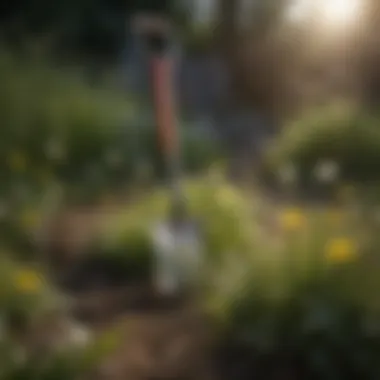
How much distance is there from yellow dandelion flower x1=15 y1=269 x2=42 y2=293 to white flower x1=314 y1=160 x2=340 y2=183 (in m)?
0.38

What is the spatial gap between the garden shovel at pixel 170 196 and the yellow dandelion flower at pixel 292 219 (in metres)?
0.11

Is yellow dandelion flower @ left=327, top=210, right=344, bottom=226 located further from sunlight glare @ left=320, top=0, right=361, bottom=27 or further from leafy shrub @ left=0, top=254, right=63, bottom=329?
leafy shrub @ left=0, top=254, right=63, bottom=329

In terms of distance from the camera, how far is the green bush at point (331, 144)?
54.4 inches

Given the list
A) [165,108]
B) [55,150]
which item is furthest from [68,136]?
A: [165,108]

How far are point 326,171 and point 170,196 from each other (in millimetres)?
202

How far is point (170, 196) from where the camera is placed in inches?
55.7

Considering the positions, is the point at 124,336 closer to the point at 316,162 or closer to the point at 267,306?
the point at 267,306

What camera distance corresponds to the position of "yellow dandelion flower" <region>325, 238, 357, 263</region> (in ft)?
4.25

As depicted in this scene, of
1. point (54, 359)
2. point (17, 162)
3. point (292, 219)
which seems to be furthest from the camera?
point (17, 162)

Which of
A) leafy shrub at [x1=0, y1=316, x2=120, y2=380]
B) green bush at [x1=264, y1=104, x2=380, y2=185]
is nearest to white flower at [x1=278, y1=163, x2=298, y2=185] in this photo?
green bush at [x1=264, y1=104, x2=380, y2=185]

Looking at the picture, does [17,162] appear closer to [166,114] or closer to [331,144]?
[166,114]

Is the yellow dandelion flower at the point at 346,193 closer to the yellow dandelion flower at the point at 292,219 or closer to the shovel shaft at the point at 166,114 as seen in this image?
the yellow dandelion flower at the point at 292,219

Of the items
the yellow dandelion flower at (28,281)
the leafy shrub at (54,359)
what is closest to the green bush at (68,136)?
the yellow dandelion flower at (28,281)

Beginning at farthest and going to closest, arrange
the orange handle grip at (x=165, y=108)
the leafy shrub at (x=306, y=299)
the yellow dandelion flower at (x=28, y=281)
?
the orange handle grip at (x=165, y=108) < the yellow dandelion flower at (x=28, y=281) < the leafy shrub at (x=306, y=299)
